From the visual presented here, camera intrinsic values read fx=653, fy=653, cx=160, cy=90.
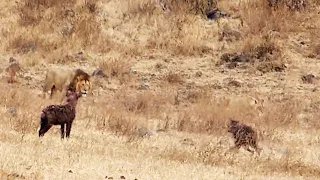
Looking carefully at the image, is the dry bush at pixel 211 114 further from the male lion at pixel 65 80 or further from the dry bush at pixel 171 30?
the dry bush at pixel 171 30

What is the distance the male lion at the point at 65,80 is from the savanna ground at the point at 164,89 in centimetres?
48

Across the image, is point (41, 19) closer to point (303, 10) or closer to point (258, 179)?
point (303, 10)

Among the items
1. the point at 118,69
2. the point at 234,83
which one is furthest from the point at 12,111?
the point at 234,83

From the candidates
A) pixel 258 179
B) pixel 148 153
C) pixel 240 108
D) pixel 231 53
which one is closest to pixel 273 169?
pixel 258 179

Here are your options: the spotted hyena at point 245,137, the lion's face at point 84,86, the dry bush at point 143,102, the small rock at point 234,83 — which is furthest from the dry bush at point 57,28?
the spotted hyena at point 245,137

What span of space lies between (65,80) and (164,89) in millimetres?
3065

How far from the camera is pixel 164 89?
20.3 meters

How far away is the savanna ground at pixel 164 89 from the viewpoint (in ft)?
33.5

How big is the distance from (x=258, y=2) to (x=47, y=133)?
47.5 ft

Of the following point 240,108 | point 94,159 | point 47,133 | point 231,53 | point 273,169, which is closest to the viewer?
point 94,159

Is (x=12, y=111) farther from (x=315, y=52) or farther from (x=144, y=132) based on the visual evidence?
(x=315, y=52)

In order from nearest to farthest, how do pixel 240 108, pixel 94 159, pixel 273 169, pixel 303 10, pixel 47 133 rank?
pixel 94 159
pixel 273 169
pixel 47 133
pixel 240 108
pixel 303 10

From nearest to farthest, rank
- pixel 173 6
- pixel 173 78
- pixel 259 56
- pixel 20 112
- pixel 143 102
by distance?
pixel 20 112
pixel 143 102
pixel 173 78
pixel 259 56
pixel 173 6

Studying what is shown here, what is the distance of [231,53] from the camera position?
74.2 ft
